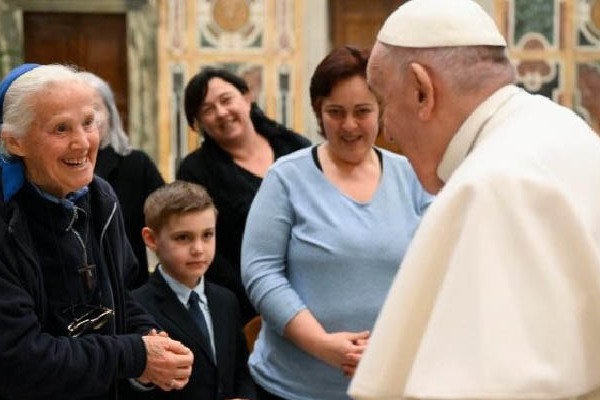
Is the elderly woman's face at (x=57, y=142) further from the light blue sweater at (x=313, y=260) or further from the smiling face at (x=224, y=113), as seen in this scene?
the smiling face at (x=224, y=113)

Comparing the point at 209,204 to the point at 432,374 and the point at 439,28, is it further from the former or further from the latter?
the point at 432,374

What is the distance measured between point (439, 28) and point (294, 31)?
6.83 m

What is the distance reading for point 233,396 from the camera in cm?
359

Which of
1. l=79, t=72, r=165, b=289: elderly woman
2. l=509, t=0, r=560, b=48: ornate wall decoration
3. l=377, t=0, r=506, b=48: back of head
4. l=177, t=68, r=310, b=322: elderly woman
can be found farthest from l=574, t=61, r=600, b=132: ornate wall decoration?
l=377, t=0, r=506, b=48: back of head

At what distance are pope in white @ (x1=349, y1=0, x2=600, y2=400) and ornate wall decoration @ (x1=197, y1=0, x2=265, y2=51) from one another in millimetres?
6894

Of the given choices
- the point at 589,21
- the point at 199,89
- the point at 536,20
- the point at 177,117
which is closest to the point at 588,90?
the point at 589,21

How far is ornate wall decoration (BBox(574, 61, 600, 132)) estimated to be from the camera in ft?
29.9

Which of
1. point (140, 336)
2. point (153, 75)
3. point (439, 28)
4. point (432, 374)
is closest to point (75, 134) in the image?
point (140, 336)

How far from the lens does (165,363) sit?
2801 mm

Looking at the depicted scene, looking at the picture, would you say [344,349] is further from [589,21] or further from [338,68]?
[589,21]

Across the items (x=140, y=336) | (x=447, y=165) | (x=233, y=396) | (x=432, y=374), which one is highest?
(x=447, y=165)

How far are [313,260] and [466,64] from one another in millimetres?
1260

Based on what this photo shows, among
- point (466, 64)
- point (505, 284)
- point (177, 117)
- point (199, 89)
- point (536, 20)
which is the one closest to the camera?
point (505, 284)

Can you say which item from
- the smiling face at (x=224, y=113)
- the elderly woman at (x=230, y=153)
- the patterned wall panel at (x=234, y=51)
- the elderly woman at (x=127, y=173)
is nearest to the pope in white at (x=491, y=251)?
the elderly woman at (x=230, y=153)
